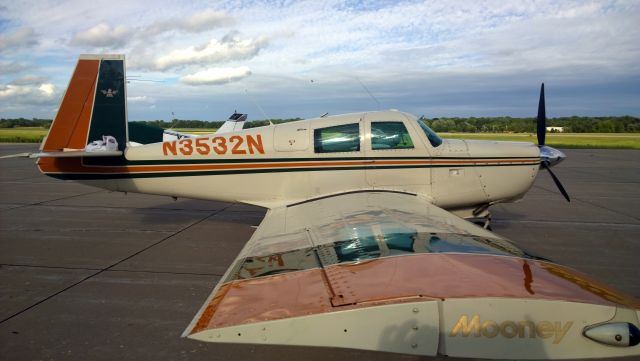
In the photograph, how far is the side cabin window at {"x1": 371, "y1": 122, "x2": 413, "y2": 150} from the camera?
6324 millimetres

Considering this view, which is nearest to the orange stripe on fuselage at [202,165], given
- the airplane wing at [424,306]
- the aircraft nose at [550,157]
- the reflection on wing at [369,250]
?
the aircraft nose at [550,157]

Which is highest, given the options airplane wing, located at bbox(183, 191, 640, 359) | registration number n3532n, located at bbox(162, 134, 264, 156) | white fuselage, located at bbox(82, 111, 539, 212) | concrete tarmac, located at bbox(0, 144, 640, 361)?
registration number n3532n, located at bbox(162, 134, 264, 156)

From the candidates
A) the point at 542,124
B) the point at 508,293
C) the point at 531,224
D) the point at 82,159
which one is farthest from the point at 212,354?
the point at 531,224

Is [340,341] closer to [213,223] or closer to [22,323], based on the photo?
[22,323]

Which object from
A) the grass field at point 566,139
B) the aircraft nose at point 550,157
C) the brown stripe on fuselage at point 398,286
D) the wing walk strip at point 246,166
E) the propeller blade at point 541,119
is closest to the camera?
the brown stripe on fuselage at point 398,286

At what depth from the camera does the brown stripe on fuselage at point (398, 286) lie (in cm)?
258

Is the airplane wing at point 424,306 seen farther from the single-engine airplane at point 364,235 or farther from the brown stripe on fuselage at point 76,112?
the brown stripe on fuselage at point 76,112

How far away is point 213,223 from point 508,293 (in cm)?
759

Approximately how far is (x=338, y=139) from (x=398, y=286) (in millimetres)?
Answer: 3876

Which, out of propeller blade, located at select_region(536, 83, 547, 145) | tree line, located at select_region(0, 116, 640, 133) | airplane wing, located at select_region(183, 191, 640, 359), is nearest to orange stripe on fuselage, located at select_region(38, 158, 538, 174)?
propeller blade, located at select_region(536, 83, 547, 145)

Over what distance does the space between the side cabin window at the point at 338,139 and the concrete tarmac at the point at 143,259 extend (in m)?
2.41

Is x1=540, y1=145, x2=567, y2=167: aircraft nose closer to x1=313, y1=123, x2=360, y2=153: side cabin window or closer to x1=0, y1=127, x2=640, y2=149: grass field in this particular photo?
x1=313, y1=123, x2=360, y2=153: side cabin window

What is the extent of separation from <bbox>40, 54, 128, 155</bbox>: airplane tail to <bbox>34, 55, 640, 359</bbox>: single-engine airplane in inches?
0.9

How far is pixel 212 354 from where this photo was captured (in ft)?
12.2
